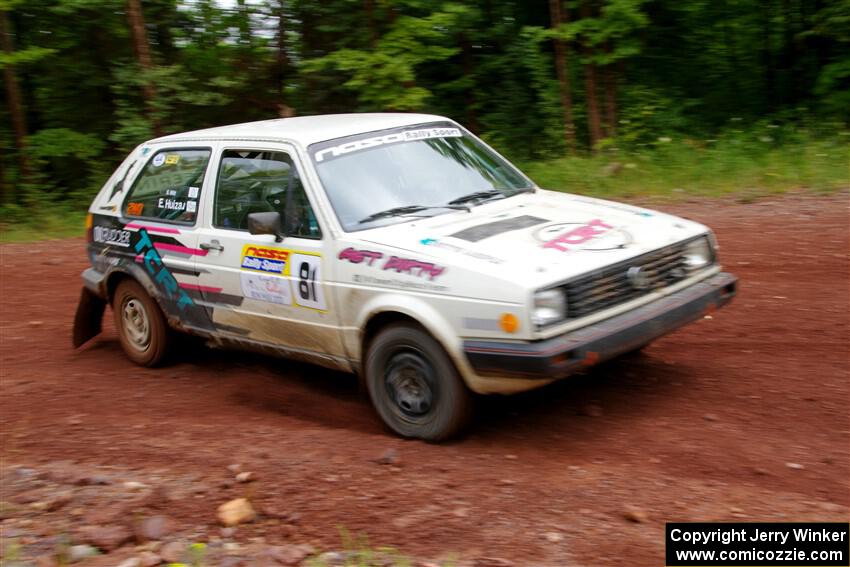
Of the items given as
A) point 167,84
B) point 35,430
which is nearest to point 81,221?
point 167,84

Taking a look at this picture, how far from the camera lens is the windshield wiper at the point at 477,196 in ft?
18.4

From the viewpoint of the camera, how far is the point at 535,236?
4.98 m

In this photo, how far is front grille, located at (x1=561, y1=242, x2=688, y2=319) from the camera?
4578mm

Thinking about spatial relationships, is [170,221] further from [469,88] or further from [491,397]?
[469,88]

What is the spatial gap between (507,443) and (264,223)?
190 cm

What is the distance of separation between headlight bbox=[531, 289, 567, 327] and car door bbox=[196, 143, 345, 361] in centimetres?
136

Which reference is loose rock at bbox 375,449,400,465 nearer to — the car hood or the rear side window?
the car hood

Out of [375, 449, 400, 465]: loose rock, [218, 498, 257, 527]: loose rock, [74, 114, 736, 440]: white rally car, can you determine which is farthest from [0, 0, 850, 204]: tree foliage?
[218, 498, 257, 527]: loose rock

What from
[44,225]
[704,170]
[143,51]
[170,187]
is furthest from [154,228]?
[143,51]

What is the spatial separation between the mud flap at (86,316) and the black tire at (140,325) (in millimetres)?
294

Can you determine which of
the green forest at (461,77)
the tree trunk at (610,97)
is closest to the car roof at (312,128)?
the green forest at (461,77)

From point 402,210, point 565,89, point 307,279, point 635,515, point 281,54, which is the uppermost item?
point 281,54

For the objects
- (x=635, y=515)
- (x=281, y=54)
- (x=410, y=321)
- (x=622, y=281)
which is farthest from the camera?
(x=281, y=54)

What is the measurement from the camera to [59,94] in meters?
15.8
